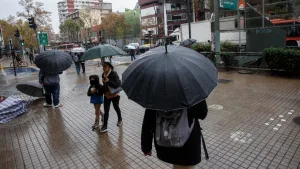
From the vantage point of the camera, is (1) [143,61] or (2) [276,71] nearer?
(1) [143,61]

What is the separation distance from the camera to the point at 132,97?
251cm

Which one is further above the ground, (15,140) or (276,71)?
(276,71)

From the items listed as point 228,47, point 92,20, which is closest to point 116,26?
point 92,20

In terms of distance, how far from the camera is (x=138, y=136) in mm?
5605

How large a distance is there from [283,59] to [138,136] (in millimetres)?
8069

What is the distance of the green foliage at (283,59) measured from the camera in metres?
10.2

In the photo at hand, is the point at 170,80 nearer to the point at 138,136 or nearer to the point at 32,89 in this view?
the point at 138,136

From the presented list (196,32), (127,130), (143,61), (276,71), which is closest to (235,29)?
(276,71)

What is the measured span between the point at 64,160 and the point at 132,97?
2.95 meters

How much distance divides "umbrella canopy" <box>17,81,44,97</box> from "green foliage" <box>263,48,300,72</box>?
386 inches

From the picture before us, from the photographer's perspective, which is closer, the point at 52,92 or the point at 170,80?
the point at 170,80

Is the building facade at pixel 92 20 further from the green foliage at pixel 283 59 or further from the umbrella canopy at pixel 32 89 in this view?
the green foliage at pixel 283 59

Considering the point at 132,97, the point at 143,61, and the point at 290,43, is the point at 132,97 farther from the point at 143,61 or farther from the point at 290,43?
the point at 290,43

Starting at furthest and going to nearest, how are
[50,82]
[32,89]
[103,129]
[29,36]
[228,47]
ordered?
[29,36]
[228,47]
[32,89]
[50,82]
[103,129]
